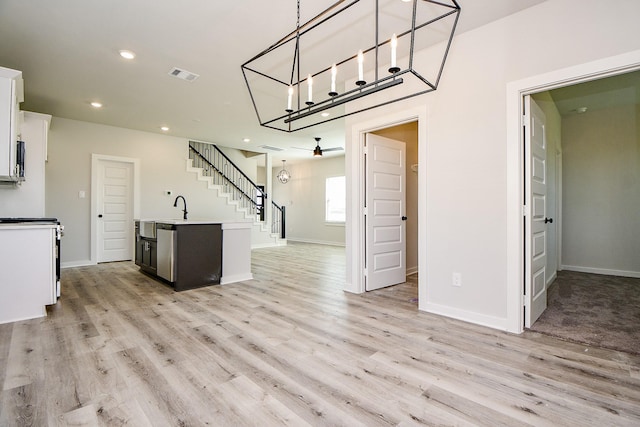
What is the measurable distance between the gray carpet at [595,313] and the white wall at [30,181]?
6131mm

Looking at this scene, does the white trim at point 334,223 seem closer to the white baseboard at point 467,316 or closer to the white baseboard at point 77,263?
the white baseboard at point 77,263

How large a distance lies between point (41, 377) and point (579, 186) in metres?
7.33

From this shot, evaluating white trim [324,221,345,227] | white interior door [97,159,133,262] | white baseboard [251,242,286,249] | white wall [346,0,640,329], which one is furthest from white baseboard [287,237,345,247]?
white wall [346,0,640,329]

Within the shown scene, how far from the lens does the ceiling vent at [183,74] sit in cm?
380

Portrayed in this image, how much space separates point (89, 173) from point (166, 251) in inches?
123

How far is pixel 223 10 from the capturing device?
266 cm

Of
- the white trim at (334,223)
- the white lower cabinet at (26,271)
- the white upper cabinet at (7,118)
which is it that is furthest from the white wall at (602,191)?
the white upper cabinet at (7,118)

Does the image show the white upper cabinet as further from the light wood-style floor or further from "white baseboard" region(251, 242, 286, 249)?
"white baseboard" region(251, 242, 286, 249)

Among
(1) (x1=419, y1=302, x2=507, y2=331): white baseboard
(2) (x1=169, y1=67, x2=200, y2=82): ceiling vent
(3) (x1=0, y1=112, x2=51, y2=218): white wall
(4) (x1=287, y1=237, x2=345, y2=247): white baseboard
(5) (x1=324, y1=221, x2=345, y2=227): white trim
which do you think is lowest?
(1) (x1=419, y1=302, x2=507, y2=331): white baseboard

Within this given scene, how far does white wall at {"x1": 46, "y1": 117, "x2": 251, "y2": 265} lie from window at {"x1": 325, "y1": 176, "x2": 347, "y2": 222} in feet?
13.3

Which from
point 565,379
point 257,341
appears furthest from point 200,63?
point 565,379

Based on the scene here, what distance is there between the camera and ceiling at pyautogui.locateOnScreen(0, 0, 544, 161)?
104 inches

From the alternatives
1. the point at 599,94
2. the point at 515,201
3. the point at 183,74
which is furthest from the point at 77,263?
the point at 599,94

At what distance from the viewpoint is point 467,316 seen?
2945 mm
